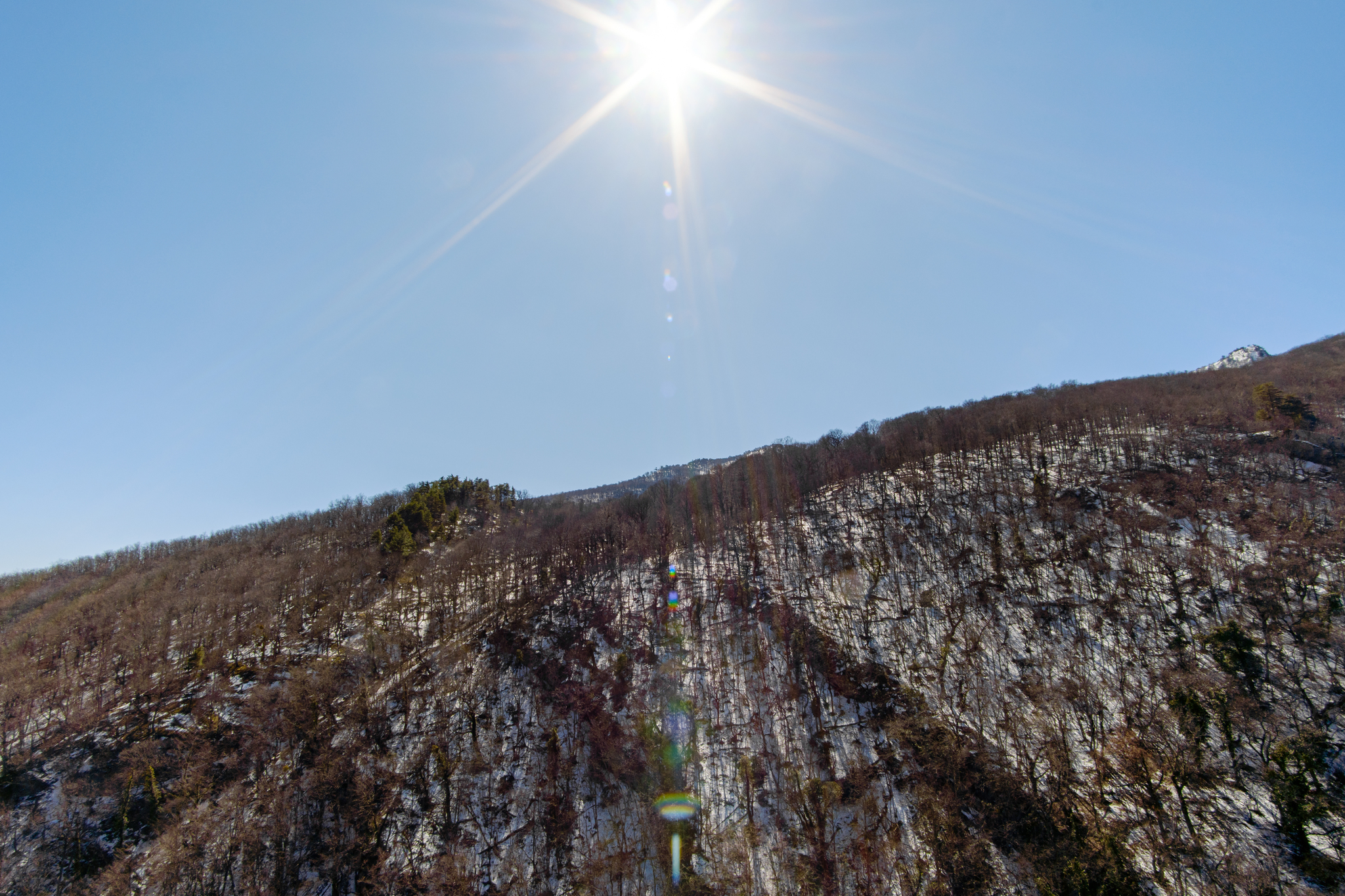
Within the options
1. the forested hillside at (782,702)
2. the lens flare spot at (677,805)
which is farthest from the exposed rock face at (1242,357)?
the lens flare spot at (677,805)

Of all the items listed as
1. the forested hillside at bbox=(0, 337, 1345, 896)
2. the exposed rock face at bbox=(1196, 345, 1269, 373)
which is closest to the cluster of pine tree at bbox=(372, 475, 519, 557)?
the forested hillside at bbox=(0, 337, 1345, 896)

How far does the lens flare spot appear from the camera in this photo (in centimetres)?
3444

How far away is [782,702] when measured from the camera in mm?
40312

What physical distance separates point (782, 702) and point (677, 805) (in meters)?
10.1

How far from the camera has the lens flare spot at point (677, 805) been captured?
3444 cm

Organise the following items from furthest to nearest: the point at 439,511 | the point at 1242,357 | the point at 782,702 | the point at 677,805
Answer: the point at 1242,357 → the point at 439,511 → the point at 782,702 → the point at 677,805

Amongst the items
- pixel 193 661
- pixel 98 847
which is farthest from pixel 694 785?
pixel 193 661

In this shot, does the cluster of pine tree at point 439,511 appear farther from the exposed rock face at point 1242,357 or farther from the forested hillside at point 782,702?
the exposed rock face at point 1242,357

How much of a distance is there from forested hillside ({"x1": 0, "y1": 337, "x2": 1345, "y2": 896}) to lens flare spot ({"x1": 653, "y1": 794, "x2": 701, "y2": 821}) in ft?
0.70

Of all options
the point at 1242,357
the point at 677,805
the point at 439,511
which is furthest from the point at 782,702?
the point at 1242,357

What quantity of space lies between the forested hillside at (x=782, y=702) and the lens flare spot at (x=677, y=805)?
213mm

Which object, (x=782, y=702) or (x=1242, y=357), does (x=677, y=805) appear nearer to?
(x=782, y=702)

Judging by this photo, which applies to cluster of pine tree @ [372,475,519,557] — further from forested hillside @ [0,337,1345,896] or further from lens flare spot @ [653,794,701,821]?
lens flare spot @ [653,794,701,821]

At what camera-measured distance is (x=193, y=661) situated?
48438 millimetres
